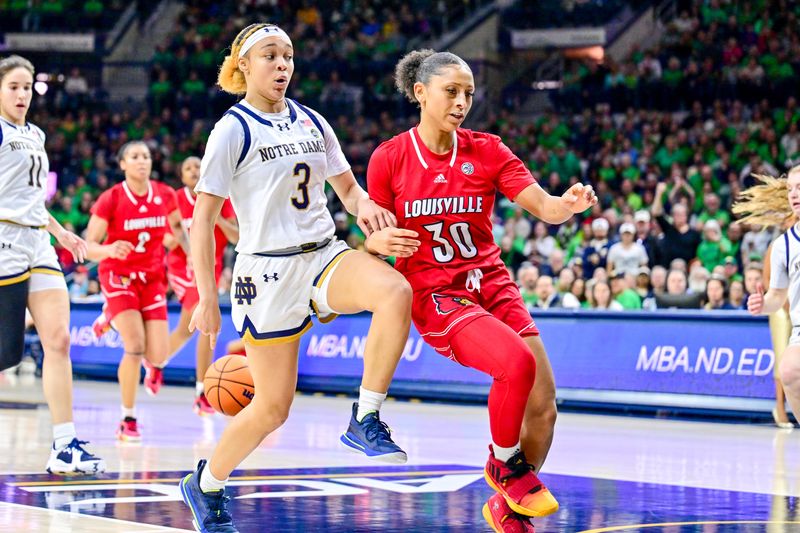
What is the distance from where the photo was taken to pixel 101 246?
396 inches

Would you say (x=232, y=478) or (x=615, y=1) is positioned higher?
(x=615, y=1)

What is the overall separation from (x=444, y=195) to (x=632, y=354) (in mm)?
8032

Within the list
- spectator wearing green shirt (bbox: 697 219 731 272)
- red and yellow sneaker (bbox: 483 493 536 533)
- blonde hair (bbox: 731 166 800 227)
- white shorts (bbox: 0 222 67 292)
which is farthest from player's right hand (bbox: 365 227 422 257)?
spectator wearing green shirt (bbox: 697 219 731 272)

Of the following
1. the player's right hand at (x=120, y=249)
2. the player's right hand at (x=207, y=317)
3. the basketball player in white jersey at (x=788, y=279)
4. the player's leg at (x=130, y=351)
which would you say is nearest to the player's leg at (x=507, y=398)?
the player's right hand at (x=207, y=317)

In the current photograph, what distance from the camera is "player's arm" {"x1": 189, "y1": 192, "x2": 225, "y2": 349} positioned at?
571 cm

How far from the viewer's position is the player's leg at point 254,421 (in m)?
5.79

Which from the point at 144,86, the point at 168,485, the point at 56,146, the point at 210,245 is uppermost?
the point at 144,86

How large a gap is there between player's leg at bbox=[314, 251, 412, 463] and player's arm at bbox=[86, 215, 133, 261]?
13.9 ft

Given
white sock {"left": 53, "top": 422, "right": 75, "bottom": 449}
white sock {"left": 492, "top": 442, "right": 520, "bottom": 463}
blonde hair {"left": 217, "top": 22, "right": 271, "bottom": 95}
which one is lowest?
white sock {"left": 53, "top": 422, "right": 75, "bottom": 449}

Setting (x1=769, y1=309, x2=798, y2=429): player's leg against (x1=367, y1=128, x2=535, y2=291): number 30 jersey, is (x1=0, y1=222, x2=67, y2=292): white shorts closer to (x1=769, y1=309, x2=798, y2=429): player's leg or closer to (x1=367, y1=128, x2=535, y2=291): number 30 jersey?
(x1=367, y1=128, x2=535, y2=291): number 30 jersey

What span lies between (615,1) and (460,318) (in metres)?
23.3

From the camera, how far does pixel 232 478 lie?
26.2 ft

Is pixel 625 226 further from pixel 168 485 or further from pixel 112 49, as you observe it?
pixel 112 49

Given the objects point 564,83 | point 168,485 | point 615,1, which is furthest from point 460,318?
point 615,1
